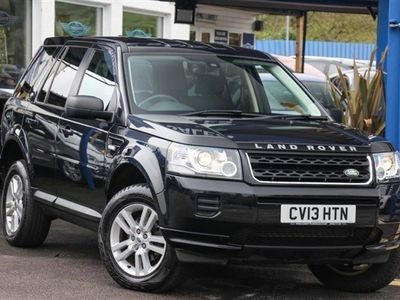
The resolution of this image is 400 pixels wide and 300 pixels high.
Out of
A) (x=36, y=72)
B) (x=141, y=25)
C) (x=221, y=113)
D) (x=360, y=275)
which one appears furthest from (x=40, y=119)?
(x=141, y=25)

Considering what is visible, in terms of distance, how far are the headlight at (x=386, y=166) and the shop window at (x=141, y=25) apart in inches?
463

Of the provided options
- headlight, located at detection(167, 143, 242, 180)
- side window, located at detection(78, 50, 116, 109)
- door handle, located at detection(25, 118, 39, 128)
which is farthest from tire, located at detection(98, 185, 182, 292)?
door handle, located at detection(25, 118, 39, 128)

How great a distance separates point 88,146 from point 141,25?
1189 cm

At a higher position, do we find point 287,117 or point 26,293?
point 287,117

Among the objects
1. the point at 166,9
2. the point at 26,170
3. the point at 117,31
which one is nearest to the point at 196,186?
the point at 26,170

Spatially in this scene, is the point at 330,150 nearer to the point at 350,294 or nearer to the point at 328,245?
the point at 328,245

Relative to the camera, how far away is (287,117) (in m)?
5.91

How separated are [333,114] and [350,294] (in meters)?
1.50

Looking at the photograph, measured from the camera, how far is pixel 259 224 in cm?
472

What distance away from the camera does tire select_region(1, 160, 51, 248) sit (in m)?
6.62

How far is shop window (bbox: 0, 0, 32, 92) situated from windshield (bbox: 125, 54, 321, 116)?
778 centimetres

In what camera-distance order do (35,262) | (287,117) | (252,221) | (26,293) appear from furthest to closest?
(35,262) → (287,117) → (26,293) → (252,221)

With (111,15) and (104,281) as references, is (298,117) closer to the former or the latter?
(104,281)

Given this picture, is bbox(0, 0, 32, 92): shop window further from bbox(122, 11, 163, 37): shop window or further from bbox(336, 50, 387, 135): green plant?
bbox(336, 50, 387, 135): green plant
